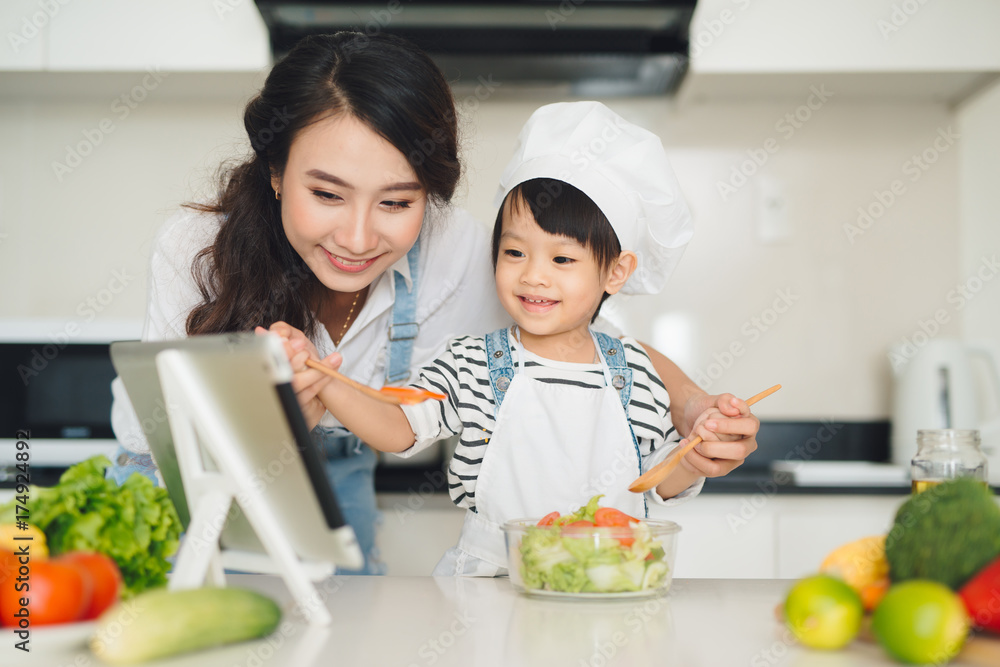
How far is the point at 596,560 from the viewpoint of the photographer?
31.4 inches

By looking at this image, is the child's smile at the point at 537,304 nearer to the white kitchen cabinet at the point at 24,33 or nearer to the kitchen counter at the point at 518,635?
the kitchen counter at the point at 518,635

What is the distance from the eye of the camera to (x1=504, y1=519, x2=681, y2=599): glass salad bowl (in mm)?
797

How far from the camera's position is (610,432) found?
1.21 m

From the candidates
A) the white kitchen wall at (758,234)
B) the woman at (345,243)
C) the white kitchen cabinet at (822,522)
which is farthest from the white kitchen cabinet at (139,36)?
Answer: the white kitchen cabinet at (822,522)

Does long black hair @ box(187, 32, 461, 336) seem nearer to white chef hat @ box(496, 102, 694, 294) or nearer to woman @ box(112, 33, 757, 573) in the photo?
woman @ box(112, 33, 757, 573)

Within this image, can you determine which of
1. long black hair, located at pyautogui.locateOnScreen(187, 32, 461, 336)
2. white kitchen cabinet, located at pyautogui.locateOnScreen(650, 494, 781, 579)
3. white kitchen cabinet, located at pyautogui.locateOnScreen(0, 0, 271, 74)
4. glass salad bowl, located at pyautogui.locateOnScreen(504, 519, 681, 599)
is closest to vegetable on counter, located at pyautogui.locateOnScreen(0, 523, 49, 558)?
glass salad bowl, located at pyautogui.locateOnScreen(504, 519, 681, 599)

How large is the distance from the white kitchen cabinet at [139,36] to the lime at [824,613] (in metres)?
1.71

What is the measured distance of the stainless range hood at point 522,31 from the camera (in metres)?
1.77

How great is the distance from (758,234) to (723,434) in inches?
52.7

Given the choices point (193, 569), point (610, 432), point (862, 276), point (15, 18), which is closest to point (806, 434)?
point (862, 276)

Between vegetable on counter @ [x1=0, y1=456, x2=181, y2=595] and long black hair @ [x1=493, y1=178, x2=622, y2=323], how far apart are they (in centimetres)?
66

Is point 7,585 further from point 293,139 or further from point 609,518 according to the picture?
point 293,139

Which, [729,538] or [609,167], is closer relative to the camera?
[609,167]

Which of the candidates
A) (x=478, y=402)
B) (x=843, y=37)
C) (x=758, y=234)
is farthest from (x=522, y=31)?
(x=478, y=402)
